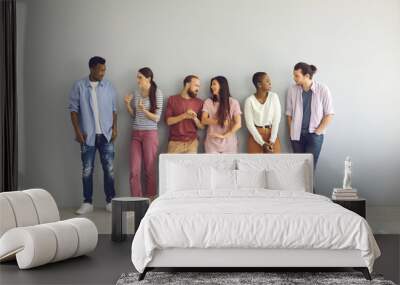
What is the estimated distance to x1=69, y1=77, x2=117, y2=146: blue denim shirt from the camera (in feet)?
27.8

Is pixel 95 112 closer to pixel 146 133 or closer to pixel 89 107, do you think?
pixel 89 107

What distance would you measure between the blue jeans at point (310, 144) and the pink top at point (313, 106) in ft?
0.20

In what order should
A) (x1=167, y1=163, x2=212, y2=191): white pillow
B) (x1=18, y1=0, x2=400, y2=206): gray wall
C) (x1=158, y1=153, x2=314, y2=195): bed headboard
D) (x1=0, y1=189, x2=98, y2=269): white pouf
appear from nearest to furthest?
(x1=0, y1=189, x2=98, y2=269): white pouf
(x1=167, y1=163, x2=212, y2=191): white pillow
(x1=158, y1=153, x2=314, y2=195): bed headboard
(x1=18, y1=0, x2=400, y2=206): gray wall

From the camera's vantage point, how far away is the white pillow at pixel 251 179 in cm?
654

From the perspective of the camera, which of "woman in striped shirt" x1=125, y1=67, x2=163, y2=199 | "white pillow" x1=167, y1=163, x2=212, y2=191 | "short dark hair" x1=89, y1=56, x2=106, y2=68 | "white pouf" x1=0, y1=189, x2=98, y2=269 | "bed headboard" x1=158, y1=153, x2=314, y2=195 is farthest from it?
"woman in striped shirt" x1=125, y1=67, x2=163, y2=199

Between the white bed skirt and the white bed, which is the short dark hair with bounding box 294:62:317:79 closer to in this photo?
the white bed

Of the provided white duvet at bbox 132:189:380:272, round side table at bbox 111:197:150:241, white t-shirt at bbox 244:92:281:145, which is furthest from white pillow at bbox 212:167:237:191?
white t-shirt at bbox 244:92:281:145

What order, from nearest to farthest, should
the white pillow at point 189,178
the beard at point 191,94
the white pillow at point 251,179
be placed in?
the white pillow at point 251,179
the white pillow at point 189,178
the beard at point 191,94

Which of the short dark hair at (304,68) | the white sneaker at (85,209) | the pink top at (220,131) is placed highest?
the short dark hair at (304,68)

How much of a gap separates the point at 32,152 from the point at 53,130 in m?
0.40

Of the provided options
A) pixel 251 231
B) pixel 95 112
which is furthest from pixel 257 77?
pixel 251 231

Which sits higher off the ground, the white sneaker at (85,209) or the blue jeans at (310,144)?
the blue jeans at (310,144)

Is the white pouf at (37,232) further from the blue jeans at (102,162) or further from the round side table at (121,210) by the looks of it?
the blue jeans at (102,162)

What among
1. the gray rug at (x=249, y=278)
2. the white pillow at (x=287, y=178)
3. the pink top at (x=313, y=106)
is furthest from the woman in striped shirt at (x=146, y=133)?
the gray rug at (x=249, y=278)
